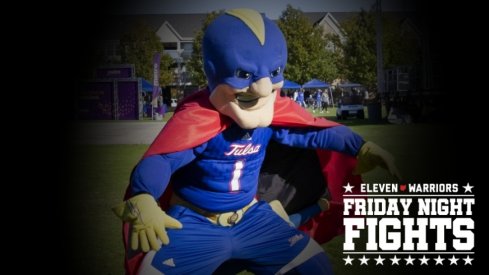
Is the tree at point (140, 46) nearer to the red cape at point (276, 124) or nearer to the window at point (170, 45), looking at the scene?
the window at point (170, 45)


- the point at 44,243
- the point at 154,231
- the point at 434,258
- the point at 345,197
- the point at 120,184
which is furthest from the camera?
the point at 120,184

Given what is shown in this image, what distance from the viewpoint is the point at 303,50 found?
107ft

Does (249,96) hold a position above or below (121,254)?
above

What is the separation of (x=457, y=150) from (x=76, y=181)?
649 cm

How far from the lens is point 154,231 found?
2.96m

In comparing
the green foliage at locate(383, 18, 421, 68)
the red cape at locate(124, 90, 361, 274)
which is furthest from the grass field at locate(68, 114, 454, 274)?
the green foliage at locate(383, 18, 421, 68)

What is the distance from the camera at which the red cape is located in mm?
3340

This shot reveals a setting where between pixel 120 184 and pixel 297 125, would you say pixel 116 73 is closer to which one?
pixel 120 184

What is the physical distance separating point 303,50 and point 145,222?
30.1m

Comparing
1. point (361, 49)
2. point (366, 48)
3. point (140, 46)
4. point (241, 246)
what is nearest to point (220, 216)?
point (241, 246)

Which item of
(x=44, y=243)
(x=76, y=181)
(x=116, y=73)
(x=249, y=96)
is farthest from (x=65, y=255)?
(x=116, y=73)

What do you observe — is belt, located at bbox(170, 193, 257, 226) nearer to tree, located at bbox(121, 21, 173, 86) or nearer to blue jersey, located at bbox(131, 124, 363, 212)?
blue jersey, located at bbox(131, 124, 363, 212)

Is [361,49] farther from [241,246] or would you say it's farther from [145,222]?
[145,222]

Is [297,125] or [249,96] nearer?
[249,96]
